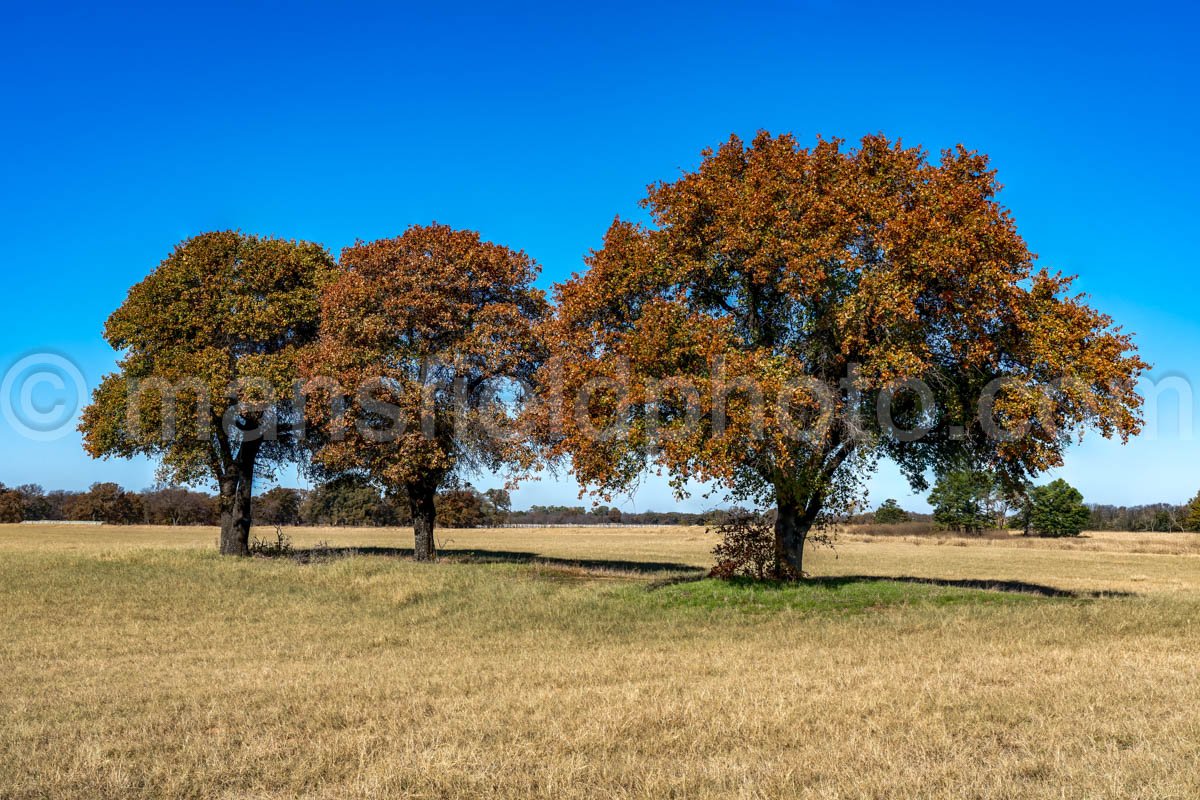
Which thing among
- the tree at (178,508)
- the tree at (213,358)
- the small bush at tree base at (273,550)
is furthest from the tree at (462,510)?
the tree at (213,358)

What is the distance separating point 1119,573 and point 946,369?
26983 millimetres

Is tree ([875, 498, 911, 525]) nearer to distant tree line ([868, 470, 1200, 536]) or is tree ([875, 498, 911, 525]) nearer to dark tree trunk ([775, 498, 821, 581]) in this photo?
distant tree line ([868, 470, 1200, 536])

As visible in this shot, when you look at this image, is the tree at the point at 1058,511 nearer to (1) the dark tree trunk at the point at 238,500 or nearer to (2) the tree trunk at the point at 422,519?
(2) the tree trunk at the point at 422,519

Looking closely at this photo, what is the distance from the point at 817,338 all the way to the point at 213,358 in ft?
76.0

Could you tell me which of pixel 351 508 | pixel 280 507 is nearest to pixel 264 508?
pixel 280 507

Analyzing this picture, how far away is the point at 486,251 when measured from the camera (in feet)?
109

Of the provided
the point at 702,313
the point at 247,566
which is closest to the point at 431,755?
the point at 702,313

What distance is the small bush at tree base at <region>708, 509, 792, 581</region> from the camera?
23922 millimetres

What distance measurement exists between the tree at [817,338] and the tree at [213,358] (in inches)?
627

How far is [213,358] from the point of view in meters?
34.4

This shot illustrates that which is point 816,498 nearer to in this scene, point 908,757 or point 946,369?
point 946,369

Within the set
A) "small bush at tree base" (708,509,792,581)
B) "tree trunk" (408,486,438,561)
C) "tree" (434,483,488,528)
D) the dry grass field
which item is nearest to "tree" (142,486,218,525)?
"tree" (434,483,488,528)

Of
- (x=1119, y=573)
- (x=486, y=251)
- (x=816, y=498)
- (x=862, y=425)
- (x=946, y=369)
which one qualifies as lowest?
(x=1119, y=573)

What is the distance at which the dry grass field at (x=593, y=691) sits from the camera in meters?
7.84
